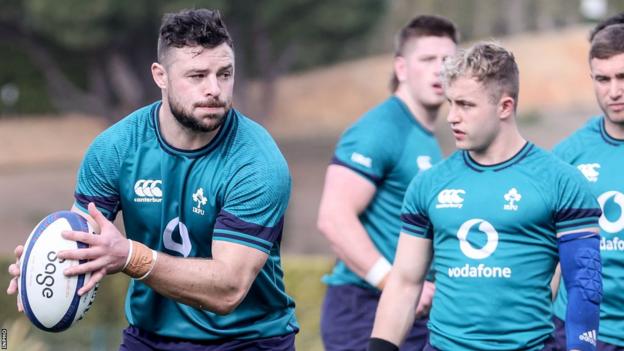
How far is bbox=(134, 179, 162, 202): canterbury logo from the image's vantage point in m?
6.23

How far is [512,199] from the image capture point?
6031 millimetres

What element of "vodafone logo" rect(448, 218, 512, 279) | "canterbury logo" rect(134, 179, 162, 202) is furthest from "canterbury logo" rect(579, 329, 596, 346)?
"canterbury logo" rect(134, 179, 162, 202)

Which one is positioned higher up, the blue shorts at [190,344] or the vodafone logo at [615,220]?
the vodafone logo at [615,220]

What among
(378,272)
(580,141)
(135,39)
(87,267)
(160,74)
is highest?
(160,74)

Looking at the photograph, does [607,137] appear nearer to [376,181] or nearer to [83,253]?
[376,181]

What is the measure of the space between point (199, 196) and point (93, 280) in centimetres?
81

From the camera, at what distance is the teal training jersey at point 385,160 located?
8.02 metres

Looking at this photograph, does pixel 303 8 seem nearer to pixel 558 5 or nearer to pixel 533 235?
pixel 558 5

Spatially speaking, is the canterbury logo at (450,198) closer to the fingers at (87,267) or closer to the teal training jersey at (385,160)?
the fingers at (87,267)

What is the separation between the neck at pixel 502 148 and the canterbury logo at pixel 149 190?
5.36 feet

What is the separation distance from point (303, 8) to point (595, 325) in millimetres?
31033

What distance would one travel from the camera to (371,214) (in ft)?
26.7

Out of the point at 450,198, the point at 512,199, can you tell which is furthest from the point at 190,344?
the point at 512,199

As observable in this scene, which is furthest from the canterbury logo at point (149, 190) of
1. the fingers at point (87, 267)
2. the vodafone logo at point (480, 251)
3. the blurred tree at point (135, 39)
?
the blurred tree at point (135, 39)
